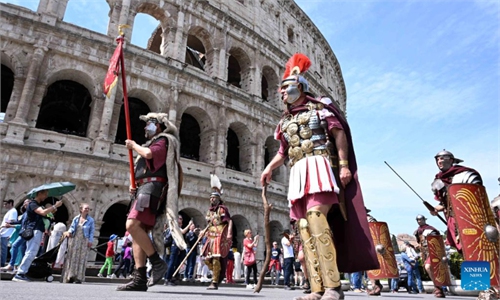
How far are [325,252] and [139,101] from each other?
15.4 metres

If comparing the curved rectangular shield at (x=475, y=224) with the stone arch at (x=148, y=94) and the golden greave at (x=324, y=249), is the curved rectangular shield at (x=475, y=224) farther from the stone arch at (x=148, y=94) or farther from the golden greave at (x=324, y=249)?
the stone arch at (x=148, y=94)

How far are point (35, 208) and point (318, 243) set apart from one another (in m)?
5.49

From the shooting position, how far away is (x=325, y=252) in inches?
89.9

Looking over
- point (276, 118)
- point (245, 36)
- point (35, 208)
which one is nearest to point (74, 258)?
point (35, 208)

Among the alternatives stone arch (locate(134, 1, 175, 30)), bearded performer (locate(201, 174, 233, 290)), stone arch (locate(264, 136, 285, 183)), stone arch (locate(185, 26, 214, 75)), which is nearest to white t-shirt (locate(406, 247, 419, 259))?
bearded performer (locate(201, 174, 233, 290))

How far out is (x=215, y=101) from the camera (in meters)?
16.7

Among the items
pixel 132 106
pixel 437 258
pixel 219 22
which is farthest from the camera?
pixel 219 22

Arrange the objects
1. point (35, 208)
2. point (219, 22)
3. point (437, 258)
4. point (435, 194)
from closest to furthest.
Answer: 1. point (435, 194)
2. point (35, 208)
3. point (437, 258)
4. point (219, 22)

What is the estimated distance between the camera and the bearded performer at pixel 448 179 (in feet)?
13.8

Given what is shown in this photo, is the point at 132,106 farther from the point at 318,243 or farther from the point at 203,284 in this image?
the point at 318,243

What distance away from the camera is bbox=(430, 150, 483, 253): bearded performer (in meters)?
4.20

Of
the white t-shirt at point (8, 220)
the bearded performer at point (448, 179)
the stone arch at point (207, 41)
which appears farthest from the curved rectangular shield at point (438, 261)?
the stone arch at point (207, 41)

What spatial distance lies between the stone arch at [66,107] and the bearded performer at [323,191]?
13879mm

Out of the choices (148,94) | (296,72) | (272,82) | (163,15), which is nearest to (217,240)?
(296,72)
